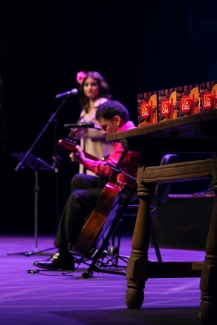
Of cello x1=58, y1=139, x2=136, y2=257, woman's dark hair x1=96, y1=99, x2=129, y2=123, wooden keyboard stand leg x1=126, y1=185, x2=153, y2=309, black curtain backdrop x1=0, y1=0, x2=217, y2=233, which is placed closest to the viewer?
wooden keyboard stand leg x1=126, y1=185, x2=153, y2=309

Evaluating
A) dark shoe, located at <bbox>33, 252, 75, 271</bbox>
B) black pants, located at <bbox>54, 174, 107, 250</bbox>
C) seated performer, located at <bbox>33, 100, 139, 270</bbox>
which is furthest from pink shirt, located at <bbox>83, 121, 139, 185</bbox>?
dark shoe, located at <bbox>33, 252, 75, 271</bbox>

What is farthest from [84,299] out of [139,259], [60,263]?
[60,263]

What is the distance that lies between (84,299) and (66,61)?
578cm

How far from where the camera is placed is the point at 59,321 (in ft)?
8.52

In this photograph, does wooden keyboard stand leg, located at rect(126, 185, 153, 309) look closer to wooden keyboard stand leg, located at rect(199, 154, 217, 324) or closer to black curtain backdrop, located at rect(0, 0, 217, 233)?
wooden keyboard stand leg, located at rect(199, 154, 217, 324)

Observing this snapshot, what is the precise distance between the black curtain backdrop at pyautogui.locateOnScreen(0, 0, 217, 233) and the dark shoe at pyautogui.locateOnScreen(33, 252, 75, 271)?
411 centimetres

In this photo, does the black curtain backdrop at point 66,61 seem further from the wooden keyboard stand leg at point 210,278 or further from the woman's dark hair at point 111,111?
the wooden keyboard stand leg at point 210,278

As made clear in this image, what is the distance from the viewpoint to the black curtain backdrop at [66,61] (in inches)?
343

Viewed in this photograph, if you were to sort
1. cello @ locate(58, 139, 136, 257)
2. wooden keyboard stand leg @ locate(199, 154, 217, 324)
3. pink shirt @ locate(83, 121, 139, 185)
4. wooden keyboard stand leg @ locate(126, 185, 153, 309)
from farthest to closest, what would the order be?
pink shirt @ locate(83, 121, 139, 185)
cello @ locate(58, 139, 136, 257)
wooden keyboard stand leg @ locate(126, 185, 153, 309)
wooden keyboard stand leg @ locate(199, 154, 217, 324)

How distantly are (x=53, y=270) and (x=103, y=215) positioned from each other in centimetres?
65

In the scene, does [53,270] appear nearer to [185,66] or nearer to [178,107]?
[178,107]

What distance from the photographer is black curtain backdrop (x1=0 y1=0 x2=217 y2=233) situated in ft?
28.6

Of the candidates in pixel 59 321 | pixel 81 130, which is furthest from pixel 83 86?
pixel 59 321

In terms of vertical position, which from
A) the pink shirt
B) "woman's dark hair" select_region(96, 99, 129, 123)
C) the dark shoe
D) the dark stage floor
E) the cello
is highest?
"woman's dark hair" select_region(96, 99, 129, 123)
